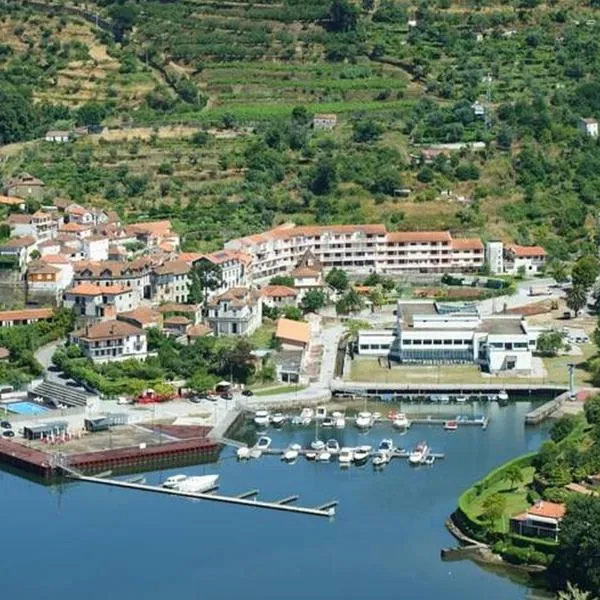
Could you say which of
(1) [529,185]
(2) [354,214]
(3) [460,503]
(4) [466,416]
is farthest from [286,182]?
(3) [460,503]

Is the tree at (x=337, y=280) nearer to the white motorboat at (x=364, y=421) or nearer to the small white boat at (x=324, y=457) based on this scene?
the white motorboat at (x=364, y=421)

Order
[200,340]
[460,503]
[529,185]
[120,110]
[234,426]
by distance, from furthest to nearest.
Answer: [120,110] < [529,185] < [200,340] < [234,426] < [460,503]

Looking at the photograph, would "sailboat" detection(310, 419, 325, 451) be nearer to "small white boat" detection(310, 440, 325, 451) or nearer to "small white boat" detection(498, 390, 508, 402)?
"small white boat" detection(310, 440, 325, 451)

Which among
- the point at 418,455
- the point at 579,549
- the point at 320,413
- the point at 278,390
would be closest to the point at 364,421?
the point at 320,413

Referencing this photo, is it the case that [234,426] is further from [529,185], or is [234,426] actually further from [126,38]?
[126,38]

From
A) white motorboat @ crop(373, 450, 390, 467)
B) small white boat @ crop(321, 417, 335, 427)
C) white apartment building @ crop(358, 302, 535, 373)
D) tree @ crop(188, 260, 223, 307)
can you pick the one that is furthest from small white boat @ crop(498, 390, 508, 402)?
tree @ crop(188, 260, 223, 307)

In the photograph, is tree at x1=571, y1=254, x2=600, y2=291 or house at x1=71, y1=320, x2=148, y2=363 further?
tree at x1=571, y1=254, x2=600, y2=291

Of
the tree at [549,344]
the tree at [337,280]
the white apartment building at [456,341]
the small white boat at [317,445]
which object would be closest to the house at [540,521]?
the small white boat at [317,445]
